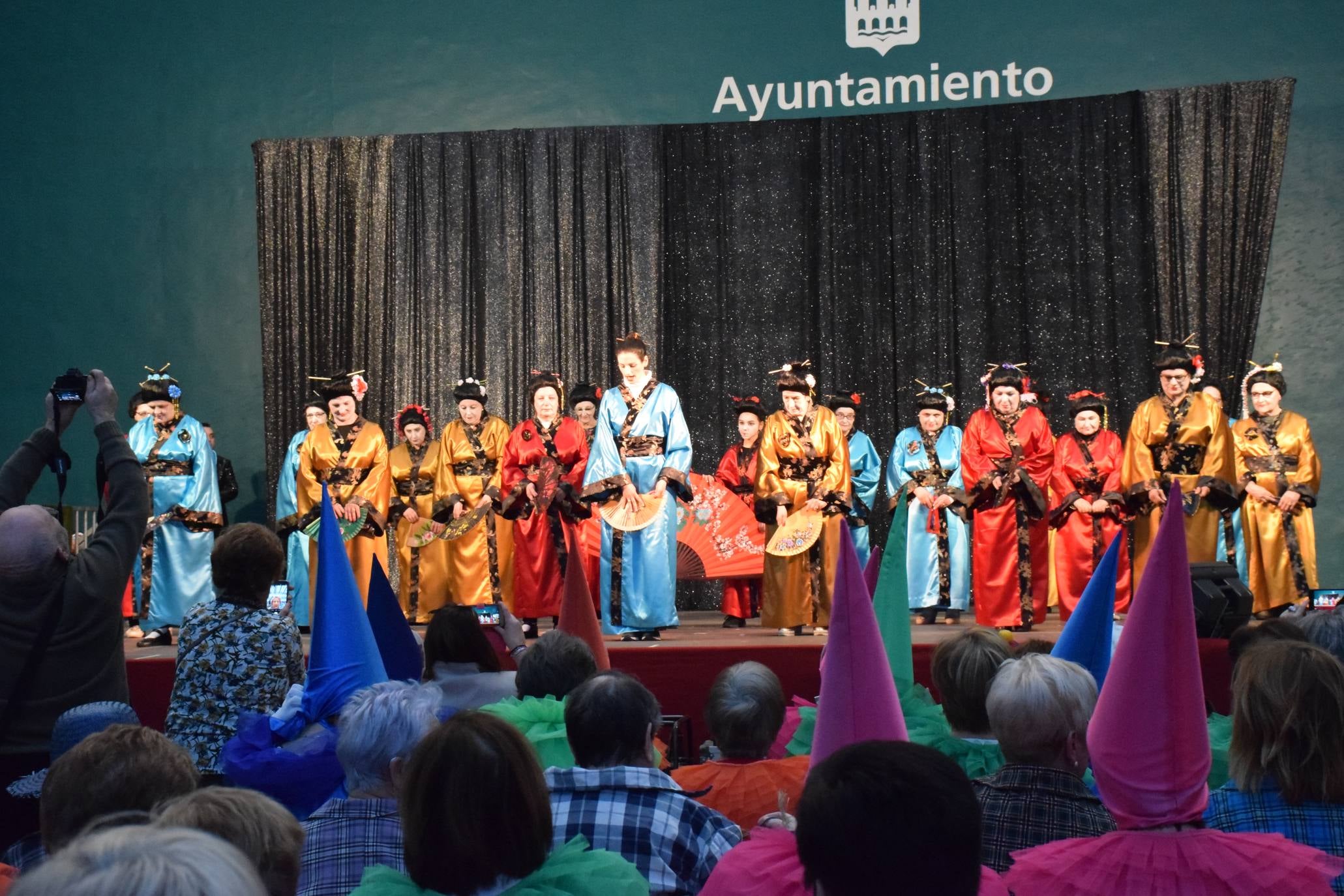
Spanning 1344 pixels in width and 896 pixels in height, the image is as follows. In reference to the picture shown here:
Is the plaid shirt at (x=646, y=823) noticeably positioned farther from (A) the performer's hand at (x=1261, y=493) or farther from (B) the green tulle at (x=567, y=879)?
(A) the performer's hand at (x=1261, y=493)

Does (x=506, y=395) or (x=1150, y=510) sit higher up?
(x=506, y=395)

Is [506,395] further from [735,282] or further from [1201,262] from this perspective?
[1201,262]

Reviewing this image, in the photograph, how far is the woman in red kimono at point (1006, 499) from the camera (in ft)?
30.3

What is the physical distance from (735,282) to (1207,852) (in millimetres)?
10082

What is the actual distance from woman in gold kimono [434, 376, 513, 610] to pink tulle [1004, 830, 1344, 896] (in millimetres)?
7808

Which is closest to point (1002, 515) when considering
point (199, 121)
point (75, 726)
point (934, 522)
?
point (934, 522)

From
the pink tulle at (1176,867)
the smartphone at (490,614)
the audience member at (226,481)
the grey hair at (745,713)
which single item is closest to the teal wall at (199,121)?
the audience member at (226,481)

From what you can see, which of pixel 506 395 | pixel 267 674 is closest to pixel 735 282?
pixel 506 395

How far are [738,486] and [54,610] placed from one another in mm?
7520

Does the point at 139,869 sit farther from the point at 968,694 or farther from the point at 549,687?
the point at 549,687

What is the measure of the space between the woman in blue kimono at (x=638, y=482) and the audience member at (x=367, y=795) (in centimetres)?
612

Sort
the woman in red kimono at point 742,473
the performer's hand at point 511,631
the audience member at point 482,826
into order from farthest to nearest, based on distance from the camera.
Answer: the woman in red kimono at point 742,473
the performer's hand at point 511,631
the audience member at point 482,826

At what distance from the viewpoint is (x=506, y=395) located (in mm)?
11984

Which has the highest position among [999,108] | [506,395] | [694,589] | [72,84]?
[72,84]
